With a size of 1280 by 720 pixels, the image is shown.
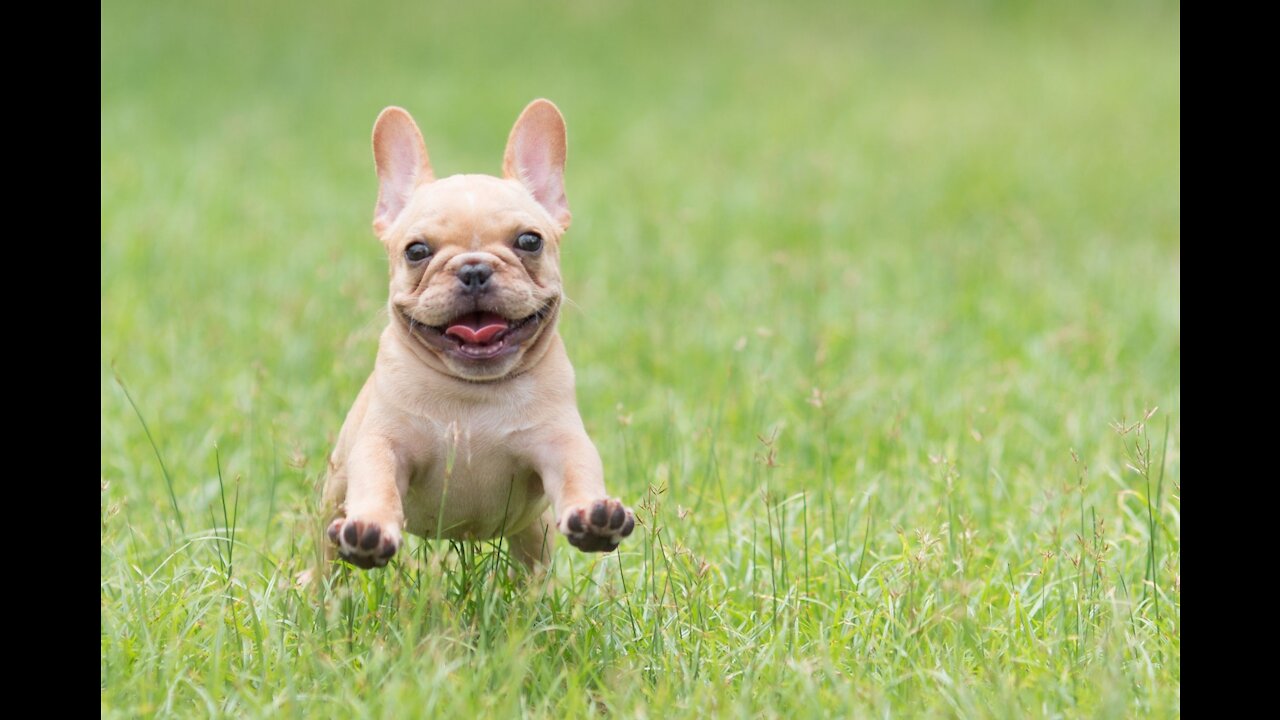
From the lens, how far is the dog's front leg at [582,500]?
10.1 ft

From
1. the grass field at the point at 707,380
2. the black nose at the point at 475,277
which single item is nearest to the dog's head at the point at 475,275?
the black nose at the point at 475,277

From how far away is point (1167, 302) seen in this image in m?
7.85

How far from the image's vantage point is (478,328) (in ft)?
11.4

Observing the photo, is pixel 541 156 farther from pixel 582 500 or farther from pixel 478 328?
pixel 582 500


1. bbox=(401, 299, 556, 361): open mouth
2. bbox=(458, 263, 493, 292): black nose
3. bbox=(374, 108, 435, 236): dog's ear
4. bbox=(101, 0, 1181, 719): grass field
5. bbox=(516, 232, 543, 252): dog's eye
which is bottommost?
bbox=(101, 0, 1181, 719): grass field

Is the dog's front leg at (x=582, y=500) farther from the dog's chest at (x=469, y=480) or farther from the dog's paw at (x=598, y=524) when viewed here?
the dog's chest at (x=469, y=480)

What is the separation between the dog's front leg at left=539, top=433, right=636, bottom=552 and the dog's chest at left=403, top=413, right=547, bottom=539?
0.12 meters

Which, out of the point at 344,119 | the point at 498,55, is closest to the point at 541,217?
the point at 344,119

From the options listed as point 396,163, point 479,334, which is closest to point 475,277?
point 479,334

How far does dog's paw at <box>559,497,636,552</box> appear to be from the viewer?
121 inches

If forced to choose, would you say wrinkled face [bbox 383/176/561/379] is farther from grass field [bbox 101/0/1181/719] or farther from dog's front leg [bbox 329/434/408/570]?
grass field [bbox 101/0/1181/719]

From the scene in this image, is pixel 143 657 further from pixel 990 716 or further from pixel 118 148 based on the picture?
pixel 118 148

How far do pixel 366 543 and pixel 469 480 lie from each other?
0.54m

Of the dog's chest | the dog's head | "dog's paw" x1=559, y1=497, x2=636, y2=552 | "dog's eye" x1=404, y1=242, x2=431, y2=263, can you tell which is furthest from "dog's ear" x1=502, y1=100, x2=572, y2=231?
"dog's paw" x1=559, y1=497, x2=636, y2=552
